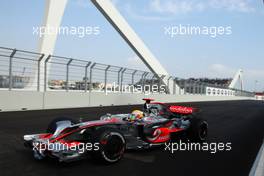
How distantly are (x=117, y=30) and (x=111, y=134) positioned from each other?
20838 mm

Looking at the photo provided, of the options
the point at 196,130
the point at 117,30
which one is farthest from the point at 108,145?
the point at 117,30

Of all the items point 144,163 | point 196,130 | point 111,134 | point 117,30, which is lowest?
point 144,163

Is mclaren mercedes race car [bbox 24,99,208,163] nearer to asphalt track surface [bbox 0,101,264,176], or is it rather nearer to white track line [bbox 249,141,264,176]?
asphalt track surface [bbox 0,101,264,176]

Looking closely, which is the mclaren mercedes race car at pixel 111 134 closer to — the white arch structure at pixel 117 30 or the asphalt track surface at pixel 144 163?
the asphalt track surface at pixel 144 163

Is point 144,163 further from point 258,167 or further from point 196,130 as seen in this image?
point 196,130

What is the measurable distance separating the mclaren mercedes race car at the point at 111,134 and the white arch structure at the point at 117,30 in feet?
26.6

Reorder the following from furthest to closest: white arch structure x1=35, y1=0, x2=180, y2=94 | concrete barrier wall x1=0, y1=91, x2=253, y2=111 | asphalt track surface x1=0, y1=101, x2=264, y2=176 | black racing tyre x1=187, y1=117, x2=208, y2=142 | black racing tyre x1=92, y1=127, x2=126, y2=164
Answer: white arch structure x1=35, y1=0, x2=180, y2=94, concrete barrier wall x1=0, y1=91, x2=253, y2=111, black racing tyre x1=187, y1=117, x2=208, y2=142, black racing tyre x1=92, y1=127, x2=126, y2=164, asphalt track surface x1=0, y1=101, x2=264, y2=176

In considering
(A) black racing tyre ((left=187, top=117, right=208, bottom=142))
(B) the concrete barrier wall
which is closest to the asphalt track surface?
(A) black racing tyre ((left=187, top=117, right=208, bottom=142))

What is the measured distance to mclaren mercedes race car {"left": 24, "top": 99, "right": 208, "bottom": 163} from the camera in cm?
429

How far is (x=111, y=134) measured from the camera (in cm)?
446

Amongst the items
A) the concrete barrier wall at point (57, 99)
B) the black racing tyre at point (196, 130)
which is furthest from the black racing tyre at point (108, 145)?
the concrete barrier wall at point (57, 99)

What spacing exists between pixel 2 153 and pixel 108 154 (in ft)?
5.67

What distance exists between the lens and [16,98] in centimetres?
1170

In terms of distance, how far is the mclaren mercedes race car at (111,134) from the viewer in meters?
4.29
